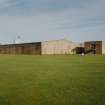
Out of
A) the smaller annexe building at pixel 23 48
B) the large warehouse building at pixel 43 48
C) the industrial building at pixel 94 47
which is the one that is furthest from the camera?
the industrial building at pixel 94 47

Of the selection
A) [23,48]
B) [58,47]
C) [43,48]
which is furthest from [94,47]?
[23,48]

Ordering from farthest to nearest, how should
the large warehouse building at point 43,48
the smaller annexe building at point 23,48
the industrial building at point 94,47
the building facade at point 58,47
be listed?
1. the industrial building at point 94,47
2. the smaller annexe building at point 23,48
3. the building facade at point 58,47
4. the large warehouse building at point 43,48

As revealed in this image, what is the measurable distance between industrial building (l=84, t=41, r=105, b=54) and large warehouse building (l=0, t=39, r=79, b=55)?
11.8 ft

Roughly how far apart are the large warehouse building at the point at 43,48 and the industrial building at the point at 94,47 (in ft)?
11.8

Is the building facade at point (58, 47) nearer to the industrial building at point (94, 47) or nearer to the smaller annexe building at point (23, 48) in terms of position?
the smaller annexe building at point (23, 48)

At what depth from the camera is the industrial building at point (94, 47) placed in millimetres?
77625

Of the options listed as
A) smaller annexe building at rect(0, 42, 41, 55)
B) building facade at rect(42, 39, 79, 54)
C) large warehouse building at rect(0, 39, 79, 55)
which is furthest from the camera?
smaller annexe building at rect(0, 42, 41, 55)

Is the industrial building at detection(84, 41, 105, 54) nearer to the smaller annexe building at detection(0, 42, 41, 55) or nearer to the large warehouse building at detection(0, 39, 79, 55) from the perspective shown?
the large warehouse building at detection(0, 39, 79, 55)

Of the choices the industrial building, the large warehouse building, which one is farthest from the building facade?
the industrial building

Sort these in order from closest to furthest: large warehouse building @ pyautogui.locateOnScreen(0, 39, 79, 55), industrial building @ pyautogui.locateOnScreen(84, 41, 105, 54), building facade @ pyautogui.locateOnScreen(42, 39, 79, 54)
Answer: large warehouse building @ pyautogui.locateOnScreen(0, 39, 79, 55)
building facade @ pyautogui.locateOnScreen(42, 39, 79, 54)
industrial building @ pyautogui.locateOnScreen(84, 41, 105, 54)

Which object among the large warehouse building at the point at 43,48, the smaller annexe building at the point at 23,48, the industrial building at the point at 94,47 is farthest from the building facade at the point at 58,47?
the industrial building at the point at 94,47

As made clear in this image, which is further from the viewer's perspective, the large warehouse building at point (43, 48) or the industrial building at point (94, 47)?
the industrial building at point (94, 47)

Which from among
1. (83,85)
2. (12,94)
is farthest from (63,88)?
(12,94)

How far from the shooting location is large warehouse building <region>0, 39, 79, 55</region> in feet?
226
